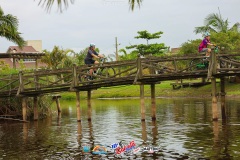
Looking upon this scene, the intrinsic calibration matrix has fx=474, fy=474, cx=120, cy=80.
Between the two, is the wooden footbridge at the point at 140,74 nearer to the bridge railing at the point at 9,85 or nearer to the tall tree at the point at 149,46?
the bridge railing at the point at 9,85

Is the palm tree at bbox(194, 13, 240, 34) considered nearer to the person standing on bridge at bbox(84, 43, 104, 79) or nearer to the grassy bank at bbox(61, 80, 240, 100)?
the grassy bank at bbox(61, 80, 240, 100)

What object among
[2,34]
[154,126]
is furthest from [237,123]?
[2,34]

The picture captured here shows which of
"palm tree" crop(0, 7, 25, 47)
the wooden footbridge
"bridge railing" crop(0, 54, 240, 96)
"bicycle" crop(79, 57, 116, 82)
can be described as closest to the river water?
the wooden footbridge

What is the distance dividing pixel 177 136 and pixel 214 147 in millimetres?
3500

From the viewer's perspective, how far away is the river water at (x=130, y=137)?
16.6 metres

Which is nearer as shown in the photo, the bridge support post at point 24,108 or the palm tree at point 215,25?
the bridge support post at point 24,108

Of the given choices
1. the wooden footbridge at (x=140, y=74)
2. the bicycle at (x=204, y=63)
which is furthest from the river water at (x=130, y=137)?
the bicycle at (x=204, y=63)

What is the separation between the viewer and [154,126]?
24828 millimetres

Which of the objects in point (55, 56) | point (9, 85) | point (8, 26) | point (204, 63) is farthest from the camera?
point (55, 56)

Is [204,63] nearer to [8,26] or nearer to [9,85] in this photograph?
[9,85]

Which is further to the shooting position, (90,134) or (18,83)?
(18,83)

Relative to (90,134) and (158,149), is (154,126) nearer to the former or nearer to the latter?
(90,134)

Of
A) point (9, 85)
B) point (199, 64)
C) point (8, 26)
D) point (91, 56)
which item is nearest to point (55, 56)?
point (8, 26)

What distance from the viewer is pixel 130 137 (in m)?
21.1
